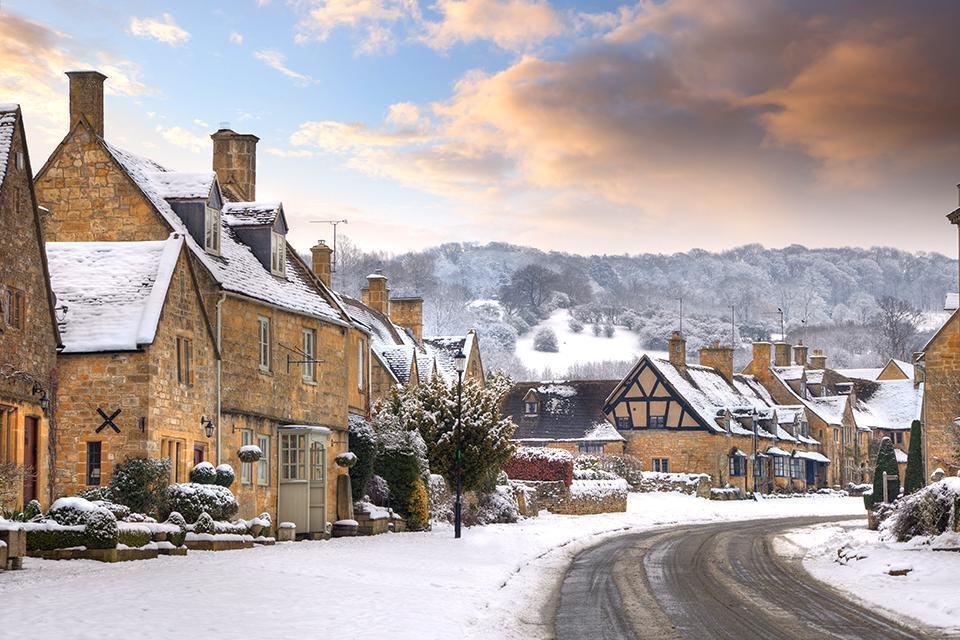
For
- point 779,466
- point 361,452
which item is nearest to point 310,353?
point 361,452

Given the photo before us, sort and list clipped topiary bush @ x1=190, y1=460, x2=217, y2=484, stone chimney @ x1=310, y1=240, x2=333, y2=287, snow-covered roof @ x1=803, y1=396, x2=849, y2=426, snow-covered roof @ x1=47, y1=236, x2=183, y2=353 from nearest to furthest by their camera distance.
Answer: snow-covered roof @ x1=47, y1=236, x2=183, y2=353
clipped topiary bush @ x1=190, y1=460, x2=217, y2=484
stone chimney @ x1=310, y1=240, x2=333, y2=287
snow-covered roof @ x1=803, y1=396, x2=849, y2=426

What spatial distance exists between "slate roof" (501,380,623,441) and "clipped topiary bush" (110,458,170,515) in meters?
52.8

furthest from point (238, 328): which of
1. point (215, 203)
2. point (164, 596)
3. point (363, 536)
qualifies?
point (164, 596)

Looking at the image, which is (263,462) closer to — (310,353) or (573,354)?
(310,353)

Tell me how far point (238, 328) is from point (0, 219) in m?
9.02

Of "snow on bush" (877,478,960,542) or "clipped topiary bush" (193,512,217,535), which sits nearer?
"clipped topiary bush" (193,512,217,535)

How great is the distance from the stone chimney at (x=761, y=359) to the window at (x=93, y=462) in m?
79.7

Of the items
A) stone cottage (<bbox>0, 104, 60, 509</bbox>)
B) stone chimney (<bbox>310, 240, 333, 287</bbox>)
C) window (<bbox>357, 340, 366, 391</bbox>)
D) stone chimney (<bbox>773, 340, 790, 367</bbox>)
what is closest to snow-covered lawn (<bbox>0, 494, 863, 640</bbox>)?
stone cottage (<bbox>0, 104, 60, 509</bbox>)

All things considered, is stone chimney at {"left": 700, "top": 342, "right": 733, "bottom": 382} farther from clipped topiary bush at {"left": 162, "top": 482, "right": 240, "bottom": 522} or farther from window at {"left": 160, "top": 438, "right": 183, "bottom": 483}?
clipped topiary bush at {"left": 162, "top": 482, "right": 240, "bottom": 522}

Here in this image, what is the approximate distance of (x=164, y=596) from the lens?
17.5m

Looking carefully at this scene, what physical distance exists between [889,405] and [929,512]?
271 feet

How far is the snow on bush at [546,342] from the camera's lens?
620 ft

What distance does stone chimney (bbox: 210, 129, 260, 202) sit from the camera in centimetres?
4244

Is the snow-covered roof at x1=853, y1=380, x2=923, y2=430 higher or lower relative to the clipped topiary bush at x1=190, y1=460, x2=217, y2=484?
higher
